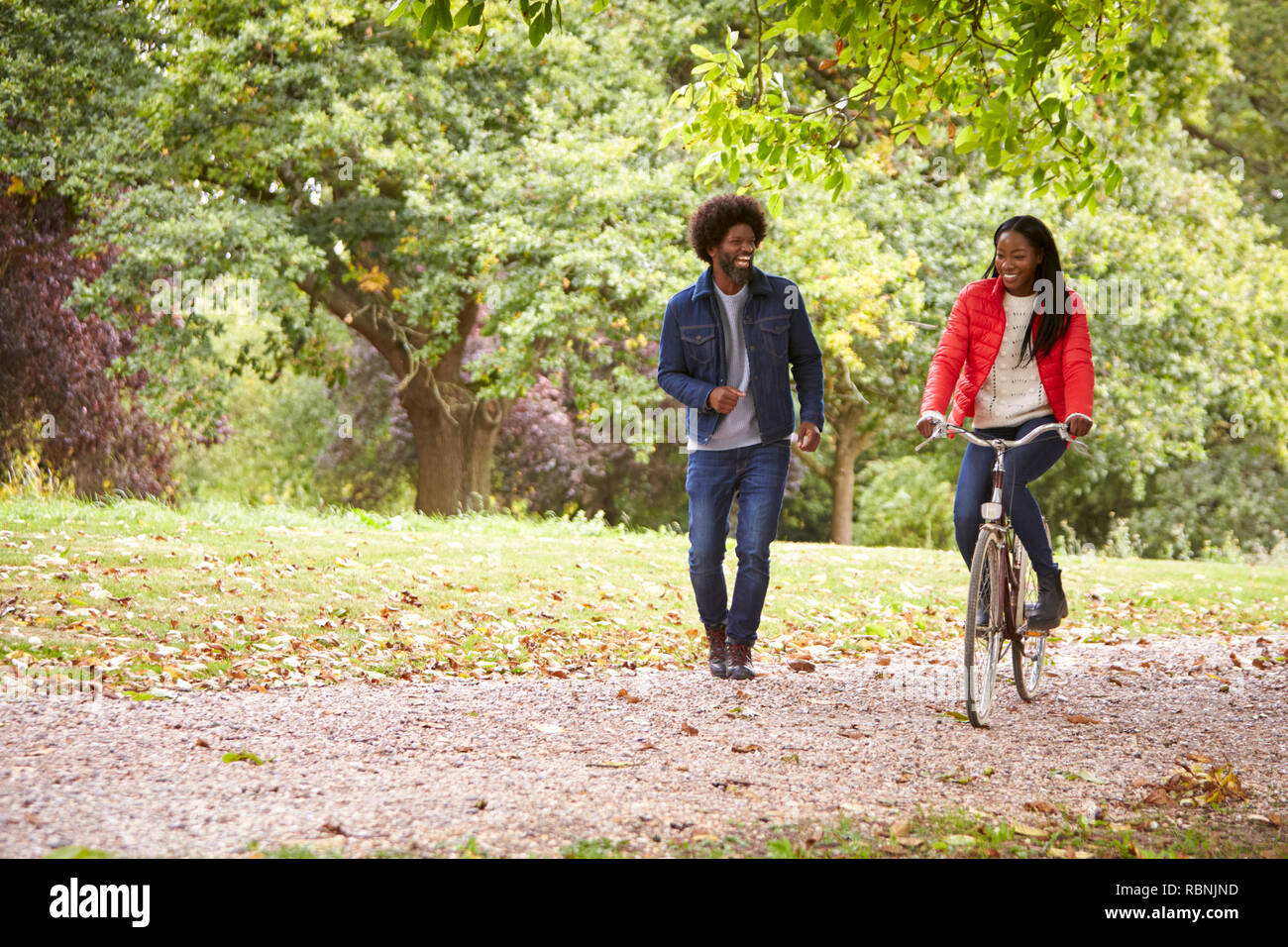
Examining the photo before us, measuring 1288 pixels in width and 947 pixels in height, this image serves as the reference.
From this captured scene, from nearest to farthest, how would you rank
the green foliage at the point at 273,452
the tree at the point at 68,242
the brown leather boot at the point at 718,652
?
the brown leather boot at the point at 718,652, the tree at the point at 68,242, the green foliage at the point at 273,452

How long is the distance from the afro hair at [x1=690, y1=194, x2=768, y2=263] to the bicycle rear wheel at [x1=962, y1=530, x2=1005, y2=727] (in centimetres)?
178

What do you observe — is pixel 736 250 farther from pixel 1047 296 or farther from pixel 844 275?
pixel 844 275

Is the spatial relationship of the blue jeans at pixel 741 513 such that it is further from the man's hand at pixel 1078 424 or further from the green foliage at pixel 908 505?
the green foliage at pixel 908 505

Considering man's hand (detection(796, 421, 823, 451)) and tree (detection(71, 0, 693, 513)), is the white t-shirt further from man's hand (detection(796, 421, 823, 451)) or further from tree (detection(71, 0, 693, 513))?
tree (detection(71, 0, 693, 513))

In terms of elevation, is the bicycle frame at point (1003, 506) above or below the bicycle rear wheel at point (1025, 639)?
above

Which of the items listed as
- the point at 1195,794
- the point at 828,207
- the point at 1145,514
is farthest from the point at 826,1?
the point at 1145,514

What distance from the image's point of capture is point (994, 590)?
5039mm

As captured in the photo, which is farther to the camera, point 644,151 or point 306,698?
point 644,151

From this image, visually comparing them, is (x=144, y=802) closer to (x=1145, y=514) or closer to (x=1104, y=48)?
(x=1104, y=48)

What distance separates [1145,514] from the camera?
77.5 feet

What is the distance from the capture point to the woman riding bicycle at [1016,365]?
16.7 feet

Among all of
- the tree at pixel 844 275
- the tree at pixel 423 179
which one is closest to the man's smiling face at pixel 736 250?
the tree at pixel 423 179

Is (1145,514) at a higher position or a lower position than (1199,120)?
lower

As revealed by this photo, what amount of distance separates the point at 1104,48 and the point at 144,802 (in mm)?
5906
